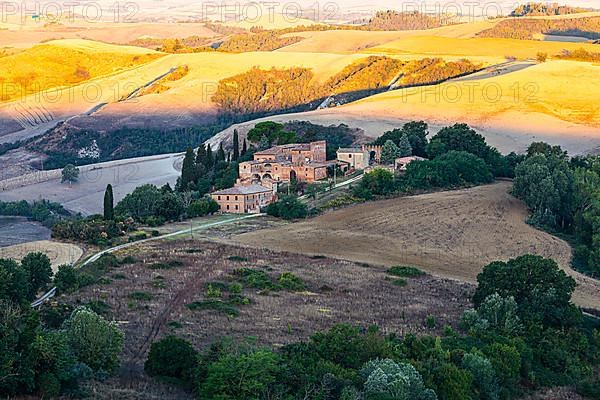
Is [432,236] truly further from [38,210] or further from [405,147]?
[38,210]

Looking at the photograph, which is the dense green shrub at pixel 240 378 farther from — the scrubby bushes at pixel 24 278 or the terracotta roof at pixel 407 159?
the terracotta roof at pixel 407 159

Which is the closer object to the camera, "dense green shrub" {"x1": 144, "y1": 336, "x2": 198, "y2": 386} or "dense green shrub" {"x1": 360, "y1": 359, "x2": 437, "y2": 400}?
"dense green shrub" {"x1": 360, "y1": 359, "x2": 437, "y2": 400}

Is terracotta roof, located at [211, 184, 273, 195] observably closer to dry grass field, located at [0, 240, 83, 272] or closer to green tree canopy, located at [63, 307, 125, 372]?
dry grass field, located at [0, 240, 83, 272]

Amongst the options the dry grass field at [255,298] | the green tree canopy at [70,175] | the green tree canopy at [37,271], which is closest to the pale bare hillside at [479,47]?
the green tree canopy at [70,175]

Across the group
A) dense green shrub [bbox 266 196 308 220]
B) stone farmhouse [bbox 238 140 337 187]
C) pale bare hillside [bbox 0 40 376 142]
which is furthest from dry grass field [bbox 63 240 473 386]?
pale bare hillside [bbox 0 40 376 142]

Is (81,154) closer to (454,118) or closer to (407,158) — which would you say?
(454,118)

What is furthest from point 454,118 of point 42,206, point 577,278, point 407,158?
point 577,278
